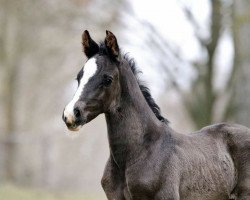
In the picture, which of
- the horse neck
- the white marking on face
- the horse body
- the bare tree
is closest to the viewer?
the white marking on face

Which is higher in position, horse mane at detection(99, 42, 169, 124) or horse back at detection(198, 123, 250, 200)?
horse mane at detection(99, 42, 169, 124)

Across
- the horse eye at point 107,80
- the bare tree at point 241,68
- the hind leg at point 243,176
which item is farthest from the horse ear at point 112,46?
the bare tree at point 241,68

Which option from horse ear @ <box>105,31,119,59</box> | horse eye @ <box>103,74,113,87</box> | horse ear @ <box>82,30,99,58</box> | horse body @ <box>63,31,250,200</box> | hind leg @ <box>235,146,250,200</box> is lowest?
hind leg @ <box>235,146,250,200</box>

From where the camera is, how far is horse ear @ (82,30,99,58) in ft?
22.5

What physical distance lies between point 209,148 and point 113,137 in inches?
50.6

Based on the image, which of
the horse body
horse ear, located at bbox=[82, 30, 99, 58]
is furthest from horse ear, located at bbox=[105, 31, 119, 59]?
horse ear, located at bbox=[82, 30, 99, 58]

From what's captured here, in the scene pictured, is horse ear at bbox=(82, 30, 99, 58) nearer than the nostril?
No

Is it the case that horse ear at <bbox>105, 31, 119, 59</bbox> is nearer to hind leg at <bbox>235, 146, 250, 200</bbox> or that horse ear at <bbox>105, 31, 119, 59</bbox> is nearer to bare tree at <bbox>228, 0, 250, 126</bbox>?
hind leg at <bbox>235, 146, 250, 200</bbox>

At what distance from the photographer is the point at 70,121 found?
6.19 meters

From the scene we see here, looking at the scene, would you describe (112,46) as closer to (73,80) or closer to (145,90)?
(145,90)

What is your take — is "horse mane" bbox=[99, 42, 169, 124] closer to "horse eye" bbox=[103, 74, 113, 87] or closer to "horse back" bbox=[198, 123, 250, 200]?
"horse eye" bbox=[103, 74, 113, 87]

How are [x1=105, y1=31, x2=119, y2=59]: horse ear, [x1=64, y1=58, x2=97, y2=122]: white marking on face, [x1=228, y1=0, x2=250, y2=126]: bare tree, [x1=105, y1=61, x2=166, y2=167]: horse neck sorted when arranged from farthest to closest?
[x1=228, y1=0, x2=250, y2=126]: bare tree, [x1=105, y1=61, x2=166, y2=167]: horse neck, [x1=105, y1=31, x2=119, y2=59]: horse ear, [x1=64, y1=58, x2=97, y2=122]: white marking on face

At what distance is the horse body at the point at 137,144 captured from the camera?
654 centimetres

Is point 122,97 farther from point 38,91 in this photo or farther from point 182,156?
point 38,91
